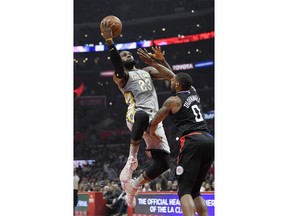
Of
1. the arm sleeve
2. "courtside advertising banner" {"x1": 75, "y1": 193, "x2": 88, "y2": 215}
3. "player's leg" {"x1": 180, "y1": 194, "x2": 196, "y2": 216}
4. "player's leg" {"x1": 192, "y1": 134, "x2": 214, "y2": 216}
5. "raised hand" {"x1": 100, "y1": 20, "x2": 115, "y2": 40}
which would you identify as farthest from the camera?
"courtside advertising banner" {"x1": 75, "y1": 193, "x2": 88, "y2": 215}

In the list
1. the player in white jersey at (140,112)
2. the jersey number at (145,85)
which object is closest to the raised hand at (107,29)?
the player in white jersey at (140,112)

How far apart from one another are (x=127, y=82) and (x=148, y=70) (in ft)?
1.35

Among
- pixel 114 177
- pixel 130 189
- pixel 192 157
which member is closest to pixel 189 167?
pixel 192 157

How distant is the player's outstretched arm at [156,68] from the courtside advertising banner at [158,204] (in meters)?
5.07

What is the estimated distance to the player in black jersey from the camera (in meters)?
5.87

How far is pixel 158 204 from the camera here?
39.4 ft

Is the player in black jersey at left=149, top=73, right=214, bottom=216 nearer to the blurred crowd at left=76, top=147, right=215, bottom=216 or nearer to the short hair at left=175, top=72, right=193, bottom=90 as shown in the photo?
the short hair at left=175, top=72, right=193, bottom=90

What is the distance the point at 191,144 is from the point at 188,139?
80 millimetres

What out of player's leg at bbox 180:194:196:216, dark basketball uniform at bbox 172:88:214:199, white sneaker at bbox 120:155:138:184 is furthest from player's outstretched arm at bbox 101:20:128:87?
player's leg at bbox 180:194:196:216

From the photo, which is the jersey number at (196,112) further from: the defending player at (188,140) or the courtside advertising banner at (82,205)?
the courtside advertising banner at (82,205)

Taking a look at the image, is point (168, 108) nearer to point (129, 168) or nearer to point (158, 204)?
point (129, 168)

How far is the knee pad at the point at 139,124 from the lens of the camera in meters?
6.56
